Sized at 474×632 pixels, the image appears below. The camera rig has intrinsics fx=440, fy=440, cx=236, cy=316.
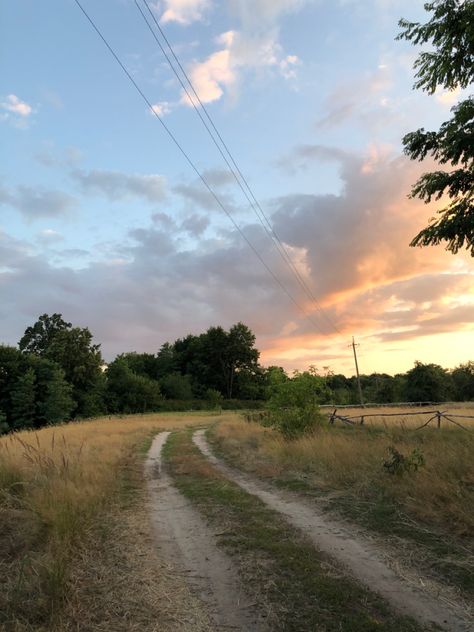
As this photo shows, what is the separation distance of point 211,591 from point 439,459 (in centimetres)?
642

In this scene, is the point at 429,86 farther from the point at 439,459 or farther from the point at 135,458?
the point at 135,458

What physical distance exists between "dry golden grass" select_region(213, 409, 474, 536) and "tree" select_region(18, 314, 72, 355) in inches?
3342

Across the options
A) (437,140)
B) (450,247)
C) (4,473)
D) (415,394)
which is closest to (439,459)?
(450,247)

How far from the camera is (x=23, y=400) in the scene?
60.8 metres

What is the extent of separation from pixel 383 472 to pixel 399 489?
3.92 feet

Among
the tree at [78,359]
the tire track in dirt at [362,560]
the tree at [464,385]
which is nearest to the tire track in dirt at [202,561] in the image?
the tire track in dirt at [362,560]

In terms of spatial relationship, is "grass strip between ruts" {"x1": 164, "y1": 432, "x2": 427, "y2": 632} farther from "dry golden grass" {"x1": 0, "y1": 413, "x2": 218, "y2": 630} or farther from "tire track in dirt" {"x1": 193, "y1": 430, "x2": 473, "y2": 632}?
"dry golden grass" {"x1": 0, "y1": 413, "x2": 218, "y2": 630}

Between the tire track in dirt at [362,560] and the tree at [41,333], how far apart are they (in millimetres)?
91010

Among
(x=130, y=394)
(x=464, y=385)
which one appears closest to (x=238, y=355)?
(x=130, y=394)

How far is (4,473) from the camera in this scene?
318 inches

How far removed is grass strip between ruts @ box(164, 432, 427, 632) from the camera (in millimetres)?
3883

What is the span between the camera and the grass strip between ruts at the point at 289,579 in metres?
3.88

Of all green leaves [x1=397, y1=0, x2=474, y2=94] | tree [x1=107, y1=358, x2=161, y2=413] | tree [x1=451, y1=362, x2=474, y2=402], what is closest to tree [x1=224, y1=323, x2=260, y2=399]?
tree [x1=107, y1=358, x2=161, y2=413]

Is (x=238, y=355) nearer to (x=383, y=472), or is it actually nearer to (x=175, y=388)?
(x=175, y=388)
